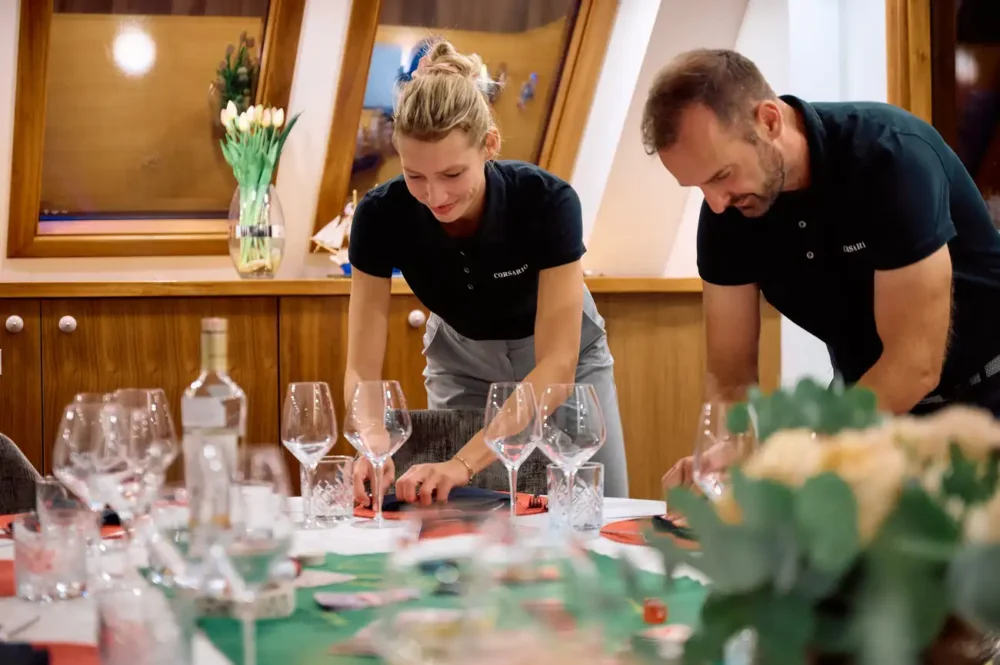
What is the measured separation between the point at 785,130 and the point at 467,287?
0.77 metres

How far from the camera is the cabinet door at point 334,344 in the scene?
3.29m

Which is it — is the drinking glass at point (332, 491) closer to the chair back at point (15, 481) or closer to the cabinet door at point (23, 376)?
the chair back at point (15, 481)

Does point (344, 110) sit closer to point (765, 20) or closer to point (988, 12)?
point (765, 20)

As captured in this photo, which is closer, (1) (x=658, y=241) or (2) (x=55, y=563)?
(2) (x=55, y=563)

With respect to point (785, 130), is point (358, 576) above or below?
below

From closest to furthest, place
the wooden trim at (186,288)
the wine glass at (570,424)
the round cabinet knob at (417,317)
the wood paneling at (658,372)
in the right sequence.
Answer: the wine glass at (570,424) < the wooden trim at (186,288) < the round cabinet knob at (417,317) < the wood paneling at (658,372)

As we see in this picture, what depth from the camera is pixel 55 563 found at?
1.16 meters

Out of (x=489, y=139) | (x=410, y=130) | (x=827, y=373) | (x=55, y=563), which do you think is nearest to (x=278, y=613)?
(x=55, y=563)

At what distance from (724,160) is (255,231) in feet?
6.74

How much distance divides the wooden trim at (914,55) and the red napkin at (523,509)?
1.82 metres

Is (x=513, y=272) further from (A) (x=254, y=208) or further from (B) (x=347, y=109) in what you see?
(B) (x=347, y=109)

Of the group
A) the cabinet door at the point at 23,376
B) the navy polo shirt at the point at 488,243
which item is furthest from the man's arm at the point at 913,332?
the cabinet door at the point at 23,376

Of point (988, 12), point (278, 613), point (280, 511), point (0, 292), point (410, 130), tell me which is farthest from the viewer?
point (0, 292)

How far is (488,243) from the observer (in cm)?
221
